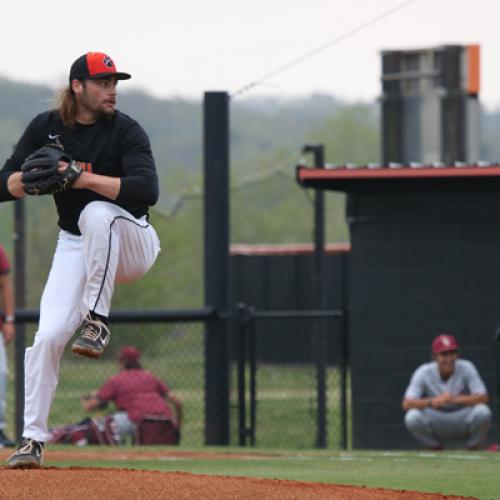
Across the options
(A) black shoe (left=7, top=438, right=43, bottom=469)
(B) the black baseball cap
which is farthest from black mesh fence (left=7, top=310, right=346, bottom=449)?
(B) the black baseball cap

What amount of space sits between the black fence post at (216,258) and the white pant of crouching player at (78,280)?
4717 mm

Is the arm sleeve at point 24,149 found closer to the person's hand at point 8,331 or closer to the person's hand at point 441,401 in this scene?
the person's hand at point 8,331

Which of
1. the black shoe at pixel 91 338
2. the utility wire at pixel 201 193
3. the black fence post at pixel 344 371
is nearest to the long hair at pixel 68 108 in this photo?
the black shoe at pixel 91 338

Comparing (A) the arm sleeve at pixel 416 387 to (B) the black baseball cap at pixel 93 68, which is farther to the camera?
(A) the arm sleeve at pixel 416 387

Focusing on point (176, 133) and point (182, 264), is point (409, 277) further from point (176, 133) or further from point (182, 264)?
point (176, 133)

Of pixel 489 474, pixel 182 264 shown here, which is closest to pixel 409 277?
pixel 489 474

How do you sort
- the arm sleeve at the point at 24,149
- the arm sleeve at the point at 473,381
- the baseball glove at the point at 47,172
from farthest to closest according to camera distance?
the arm sleeve at the point at 473,381 → the arm sleeve at the point at 24,149 → the baseball glove at the point at 47,172

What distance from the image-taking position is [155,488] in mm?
5805

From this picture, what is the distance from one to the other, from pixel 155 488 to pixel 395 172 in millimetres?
6323

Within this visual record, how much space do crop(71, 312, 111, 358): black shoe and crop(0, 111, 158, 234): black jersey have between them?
47cm

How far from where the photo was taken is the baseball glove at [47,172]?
6.25 meters

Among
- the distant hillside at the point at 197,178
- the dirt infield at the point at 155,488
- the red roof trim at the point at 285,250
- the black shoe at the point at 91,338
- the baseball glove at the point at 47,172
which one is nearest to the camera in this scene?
the dirt infield at the point at 155,488

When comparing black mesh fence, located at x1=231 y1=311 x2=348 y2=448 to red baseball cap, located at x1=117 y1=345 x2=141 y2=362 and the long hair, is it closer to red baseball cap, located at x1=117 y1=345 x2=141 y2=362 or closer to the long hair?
red baseball cap, located at x1=117 y1=345 x2=141 y2=362

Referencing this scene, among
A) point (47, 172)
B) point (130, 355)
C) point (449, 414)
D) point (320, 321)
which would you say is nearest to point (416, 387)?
point (449, 414)
